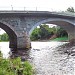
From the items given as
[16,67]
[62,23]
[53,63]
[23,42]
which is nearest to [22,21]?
[23,42]

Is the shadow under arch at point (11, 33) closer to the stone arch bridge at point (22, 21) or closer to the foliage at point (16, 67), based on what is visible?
the stone arch bridge at point (22, 21)

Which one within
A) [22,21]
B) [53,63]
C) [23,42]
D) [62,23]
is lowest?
[23,42]

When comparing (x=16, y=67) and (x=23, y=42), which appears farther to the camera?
(x=23, y=42)

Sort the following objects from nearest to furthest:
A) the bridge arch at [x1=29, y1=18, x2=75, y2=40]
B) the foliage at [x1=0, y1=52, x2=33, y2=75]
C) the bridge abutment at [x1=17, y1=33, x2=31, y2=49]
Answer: the foliage at [x1=0, y1=52, x2=33, y2=75] → the bridge abutment at [x1=17, y1=33, x2=31, y2=49] → the bridge arch at [x1=29, y1=18, x2=75, y2=40]

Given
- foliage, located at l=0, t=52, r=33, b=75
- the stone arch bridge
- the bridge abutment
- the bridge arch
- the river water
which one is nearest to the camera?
foliage, located at l=0, t=52, r=33, b=75

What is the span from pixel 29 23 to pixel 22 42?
4.57 m

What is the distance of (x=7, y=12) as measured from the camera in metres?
46.7

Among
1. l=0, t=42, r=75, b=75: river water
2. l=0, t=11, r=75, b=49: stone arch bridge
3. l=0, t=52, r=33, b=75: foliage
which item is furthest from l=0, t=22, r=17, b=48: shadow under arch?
l=0, t=52, r=33, b=75: foliage

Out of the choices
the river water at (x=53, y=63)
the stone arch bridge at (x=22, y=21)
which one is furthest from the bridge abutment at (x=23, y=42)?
the river water at (x=53, y=63)

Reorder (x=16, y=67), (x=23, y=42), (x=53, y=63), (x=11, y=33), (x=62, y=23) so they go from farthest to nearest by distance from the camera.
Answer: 1. (x=62, y=23)
2. (x=11, y=33)
3. (x=23, y=42)
4. (x=53, y=63)
5. (x=16, y=67)

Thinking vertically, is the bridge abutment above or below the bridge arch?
below

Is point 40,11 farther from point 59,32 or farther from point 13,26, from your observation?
point 59,32

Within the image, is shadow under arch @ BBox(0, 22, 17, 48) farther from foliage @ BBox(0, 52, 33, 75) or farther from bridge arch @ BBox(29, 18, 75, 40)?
foliage @ BBox(0, 52, 33, 75)

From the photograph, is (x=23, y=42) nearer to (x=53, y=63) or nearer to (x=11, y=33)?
(x=11, y=33)
